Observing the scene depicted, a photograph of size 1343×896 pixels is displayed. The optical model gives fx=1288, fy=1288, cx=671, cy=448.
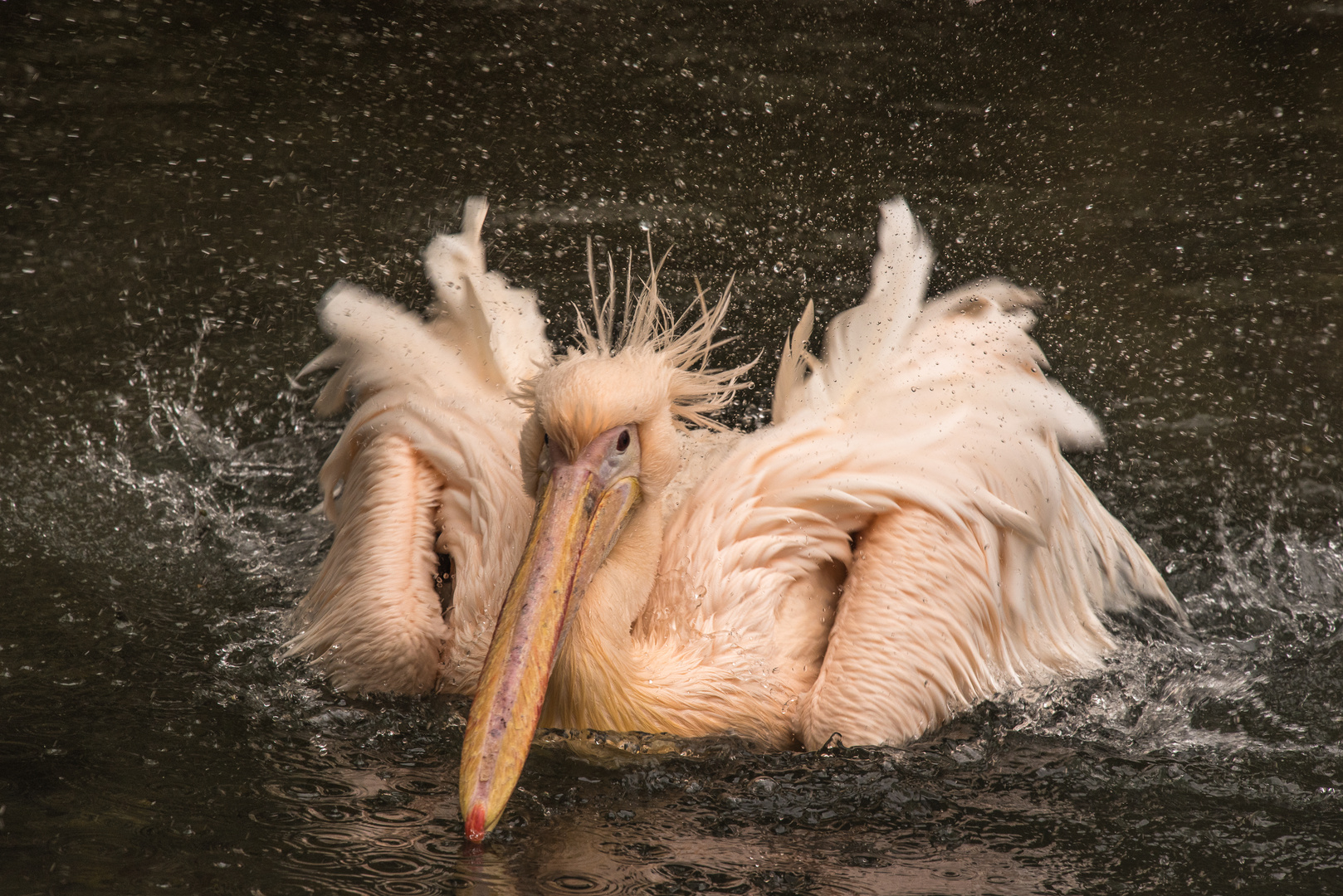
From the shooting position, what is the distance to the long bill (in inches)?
97.3

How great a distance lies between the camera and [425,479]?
348cm

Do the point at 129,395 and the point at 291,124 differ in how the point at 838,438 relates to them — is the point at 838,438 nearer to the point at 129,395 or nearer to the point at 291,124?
Answer: the point at 129,395

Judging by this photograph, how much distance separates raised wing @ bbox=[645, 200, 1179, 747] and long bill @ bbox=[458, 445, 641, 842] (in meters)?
0.37

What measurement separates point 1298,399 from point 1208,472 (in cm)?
86

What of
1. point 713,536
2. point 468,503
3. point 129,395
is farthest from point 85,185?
point 713,536

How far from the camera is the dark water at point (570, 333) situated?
8.82 feet

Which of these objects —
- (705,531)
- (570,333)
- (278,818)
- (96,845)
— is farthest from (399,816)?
(570,333)

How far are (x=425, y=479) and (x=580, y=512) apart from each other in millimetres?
813

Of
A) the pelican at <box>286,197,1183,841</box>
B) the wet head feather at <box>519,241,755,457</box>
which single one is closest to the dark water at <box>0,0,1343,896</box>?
the pelican at <box>286,197,1183,841</box>

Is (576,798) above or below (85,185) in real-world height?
below

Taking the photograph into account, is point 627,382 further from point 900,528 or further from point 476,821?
point 476,821

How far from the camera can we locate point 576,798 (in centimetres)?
278

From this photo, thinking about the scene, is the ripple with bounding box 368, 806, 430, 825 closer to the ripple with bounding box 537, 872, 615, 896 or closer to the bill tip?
the bill tip

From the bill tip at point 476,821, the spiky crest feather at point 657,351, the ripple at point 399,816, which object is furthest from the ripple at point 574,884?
the spiky crest feather at point 657,351
